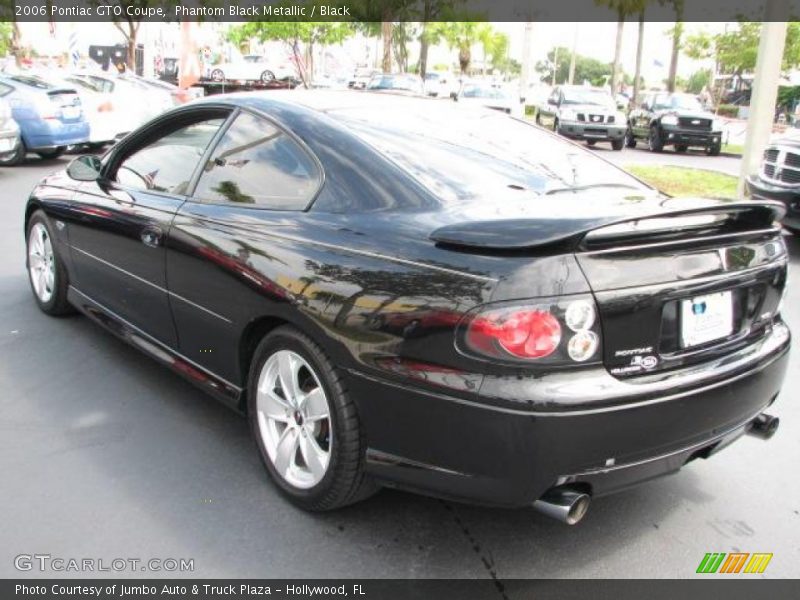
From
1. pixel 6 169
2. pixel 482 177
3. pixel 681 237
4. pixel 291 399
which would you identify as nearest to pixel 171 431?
pixel 291 399

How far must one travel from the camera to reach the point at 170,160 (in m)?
3.94

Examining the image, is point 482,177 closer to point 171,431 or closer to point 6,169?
point 171,431

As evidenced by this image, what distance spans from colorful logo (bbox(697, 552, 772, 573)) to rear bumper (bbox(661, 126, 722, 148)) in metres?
19.5

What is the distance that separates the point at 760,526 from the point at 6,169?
13.5m

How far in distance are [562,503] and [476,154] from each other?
154 cm

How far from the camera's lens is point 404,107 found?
3678 mm

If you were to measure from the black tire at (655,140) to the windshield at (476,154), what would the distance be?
18.5 m

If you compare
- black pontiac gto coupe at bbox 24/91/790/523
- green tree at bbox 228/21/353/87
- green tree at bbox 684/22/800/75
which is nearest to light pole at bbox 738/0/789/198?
black pontiac gto coupe at bbox 24/91/790/523

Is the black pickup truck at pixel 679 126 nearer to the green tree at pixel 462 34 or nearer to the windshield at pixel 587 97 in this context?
the windshield at pixel 587 97

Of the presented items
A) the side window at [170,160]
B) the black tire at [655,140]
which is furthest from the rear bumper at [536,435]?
the black tire at [655,140]

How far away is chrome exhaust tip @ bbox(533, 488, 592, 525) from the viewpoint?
7.88 ft

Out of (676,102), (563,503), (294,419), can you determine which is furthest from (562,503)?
(676,102)

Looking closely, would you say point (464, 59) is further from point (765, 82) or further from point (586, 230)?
point (586, 230)

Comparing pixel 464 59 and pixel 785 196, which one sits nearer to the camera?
pixel 785 196
